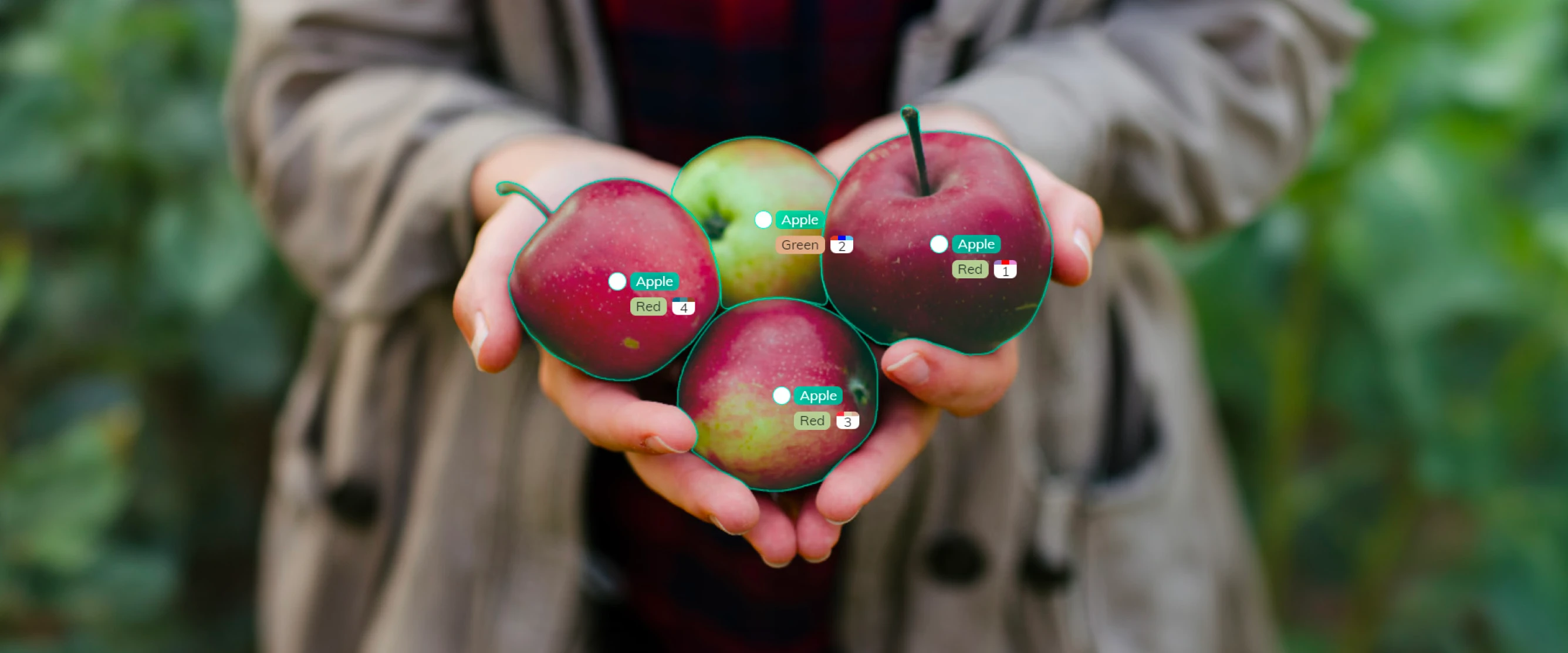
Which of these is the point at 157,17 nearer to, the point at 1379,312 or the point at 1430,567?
the point at 1379,312

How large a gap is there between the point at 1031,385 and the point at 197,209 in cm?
86

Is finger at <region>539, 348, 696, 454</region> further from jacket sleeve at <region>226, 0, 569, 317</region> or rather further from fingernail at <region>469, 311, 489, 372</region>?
jacket sleeve at <region>226, 0, 569, 317</region>

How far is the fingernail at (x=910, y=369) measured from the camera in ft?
1.24

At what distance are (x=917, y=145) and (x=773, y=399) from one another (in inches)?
4.6

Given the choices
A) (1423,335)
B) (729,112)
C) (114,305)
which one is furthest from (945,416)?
(114,305)

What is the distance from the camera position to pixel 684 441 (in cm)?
37

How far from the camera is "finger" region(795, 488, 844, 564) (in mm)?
385

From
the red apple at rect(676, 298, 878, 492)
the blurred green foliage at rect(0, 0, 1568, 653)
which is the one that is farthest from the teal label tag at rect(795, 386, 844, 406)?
the blurred green foliage at rect(0, 0, 1568, 653)

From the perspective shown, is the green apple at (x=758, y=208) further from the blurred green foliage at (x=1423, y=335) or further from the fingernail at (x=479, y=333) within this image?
the blurred green foliage at (x=1423, y=335)

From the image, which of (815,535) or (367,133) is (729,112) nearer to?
(367,133)

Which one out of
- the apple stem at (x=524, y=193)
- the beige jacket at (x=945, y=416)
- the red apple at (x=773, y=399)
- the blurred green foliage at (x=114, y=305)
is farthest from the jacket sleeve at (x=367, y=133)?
the blurred green foliage at (x=114, y=305)

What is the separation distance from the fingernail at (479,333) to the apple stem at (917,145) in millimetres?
177

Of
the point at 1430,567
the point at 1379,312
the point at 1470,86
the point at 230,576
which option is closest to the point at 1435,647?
the point at 1430,567

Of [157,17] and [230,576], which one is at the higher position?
[157,17]
